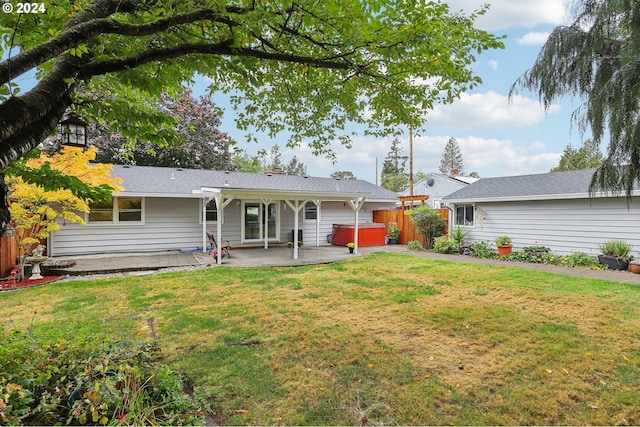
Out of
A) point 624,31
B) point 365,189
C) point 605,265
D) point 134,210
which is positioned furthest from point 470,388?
point 365,189

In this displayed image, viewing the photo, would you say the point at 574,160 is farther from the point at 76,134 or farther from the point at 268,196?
the point at 76,134

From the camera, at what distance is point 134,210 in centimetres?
1133

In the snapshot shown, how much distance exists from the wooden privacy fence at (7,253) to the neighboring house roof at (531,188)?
1512 centimetres

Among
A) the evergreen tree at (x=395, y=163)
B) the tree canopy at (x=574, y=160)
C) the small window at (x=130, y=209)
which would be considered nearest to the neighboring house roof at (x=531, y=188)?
the small window at (x=130, y=209)

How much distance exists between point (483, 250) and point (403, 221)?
4449 millimetres

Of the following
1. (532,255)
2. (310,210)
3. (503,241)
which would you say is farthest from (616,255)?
(310,210)

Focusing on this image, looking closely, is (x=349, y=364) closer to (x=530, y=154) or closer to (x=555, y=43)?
(x=555, y=43)

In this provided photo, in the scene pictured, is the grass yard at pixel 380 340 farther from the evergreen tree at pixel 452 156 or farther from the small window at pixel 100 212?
the evergreen tree at pixel 452 156

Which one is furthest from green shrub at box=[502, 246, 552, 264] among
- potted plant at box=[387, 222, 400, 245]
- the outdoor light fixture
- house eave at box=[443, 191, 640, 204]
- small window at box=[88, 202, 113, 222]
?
small window at box=[88, 202, 113, 222]

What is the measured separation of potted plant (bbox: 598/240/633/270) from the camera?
9039 mm

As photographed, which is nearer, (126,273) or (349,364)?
(349,364)

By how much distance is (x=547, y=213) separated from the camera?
1125cm

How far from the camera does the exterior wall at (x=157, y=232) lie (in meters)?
10.4

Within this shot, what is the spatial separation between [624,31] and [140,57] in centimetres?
421
